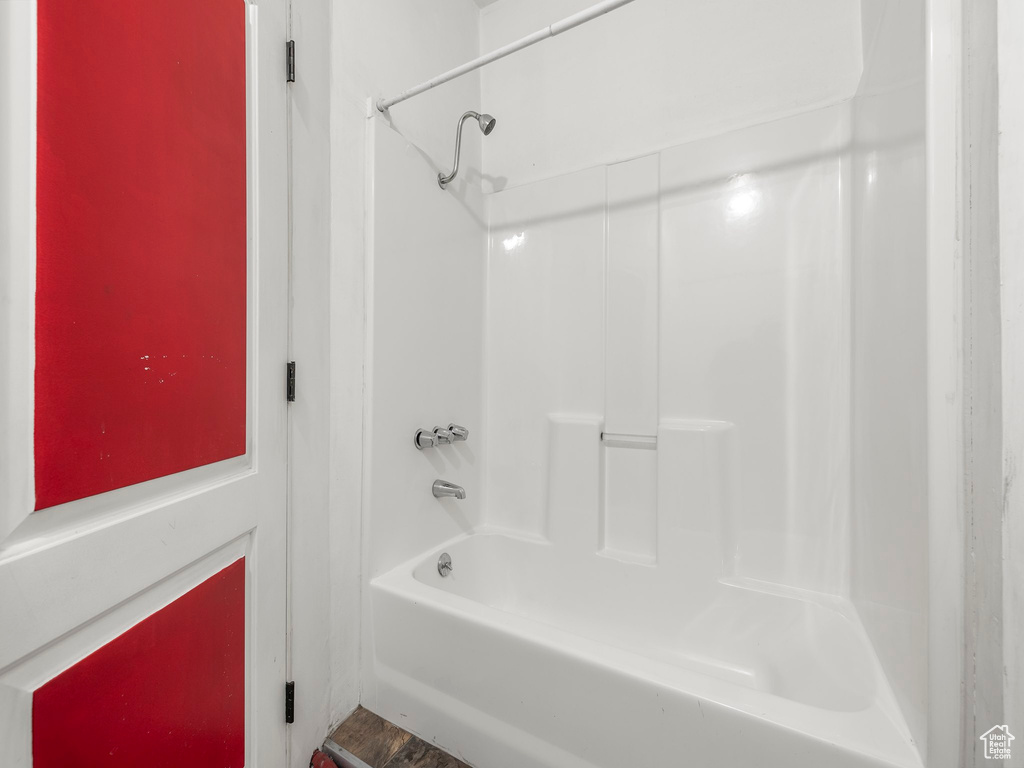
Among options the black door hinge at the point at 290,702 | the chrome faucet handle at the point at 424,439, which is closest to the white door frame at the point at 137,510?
the black door hinge at the point at 290,702

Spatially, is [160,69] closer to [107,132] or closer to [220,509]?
[107,132]

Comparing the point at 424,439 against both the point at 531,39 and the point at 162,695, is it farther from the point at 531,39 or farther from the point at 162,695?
the point at 531,39

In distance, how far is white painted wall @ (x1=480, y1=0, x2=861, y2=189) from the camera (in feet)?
4.48

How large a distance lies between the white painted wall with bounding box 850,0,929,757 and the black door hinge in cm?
132

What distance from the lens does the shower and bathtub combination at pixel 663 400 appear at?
35.4 inches

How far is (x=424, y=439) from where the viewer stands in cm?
152

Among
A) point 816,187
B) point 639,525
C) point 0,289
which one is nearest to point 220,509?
point 0,289

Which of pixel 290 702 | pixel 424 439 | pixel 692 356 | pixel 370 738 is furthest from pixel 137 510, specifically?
pixel 692 356

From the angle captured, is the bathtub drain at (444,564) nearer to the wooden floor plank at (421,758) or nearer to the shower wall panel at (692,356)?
the shower wall panel at (692,356)

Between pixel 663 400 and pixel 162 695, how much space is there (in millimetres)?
1490

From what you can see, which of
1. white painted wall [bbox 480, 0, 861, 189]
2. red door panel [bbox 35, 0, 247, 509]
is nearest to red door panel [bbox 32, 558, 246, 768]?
red door panel [bbox 35, 0, 247, 509]

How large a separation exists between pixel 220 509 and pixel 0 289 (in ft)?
1.65

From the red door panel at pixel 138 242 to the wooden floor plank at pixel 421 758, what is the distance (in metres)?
0.94

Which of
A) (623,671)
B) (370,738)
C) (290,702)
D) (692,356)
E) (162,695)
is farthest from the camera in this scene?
(692,356)
